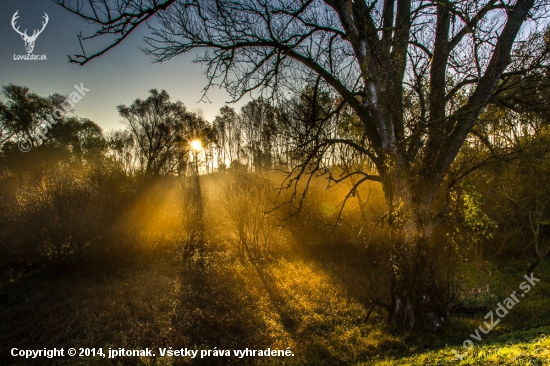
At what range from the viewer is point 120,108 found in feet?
85.7

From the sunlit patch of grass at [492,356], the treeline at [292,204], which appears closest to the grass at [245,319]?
the sunlit patch of grass at [492,356]

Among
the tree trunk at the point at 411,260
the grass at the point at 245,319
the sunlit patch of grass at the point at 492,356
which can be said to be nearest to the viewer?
the sunlit patch of grass at the point at 492,356

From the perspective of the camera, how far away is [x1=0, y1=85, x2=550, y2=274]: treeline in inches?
249

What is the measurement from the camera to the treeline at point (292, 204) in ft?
20.8

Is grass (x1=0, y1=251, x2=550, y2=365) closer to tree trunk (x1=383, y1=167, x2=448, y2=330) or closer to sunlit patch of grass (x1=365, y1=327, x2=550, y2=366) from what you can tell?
sunlit patch of grass (x1=365, y1=327, x2=550, y2=366)

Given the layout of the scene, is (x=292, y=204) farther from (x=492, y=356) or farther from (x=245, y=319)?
(x=492, y=356)

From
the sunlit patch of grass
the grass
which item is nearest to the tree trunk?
the grass

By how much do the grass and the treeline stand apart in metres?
1.81

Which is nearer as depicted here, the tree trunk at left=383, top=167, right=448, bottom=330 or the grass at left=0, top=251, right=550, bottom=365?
the tree trunk at left=383, top=167, right=448, bottom=330

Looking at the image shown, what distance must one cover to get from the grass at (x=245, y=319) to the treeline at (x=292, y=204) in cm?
181

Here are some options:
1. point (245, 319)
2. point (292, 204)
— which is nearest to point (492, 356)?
point (245, 319)

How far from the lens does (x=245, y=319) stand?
27.7ft

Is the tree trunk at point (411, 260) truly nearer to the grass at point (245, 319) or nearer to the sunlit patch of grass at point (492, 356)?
the grass at point (245, 319)

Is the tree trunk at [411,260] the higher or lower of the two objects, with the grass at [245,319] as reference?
higher
